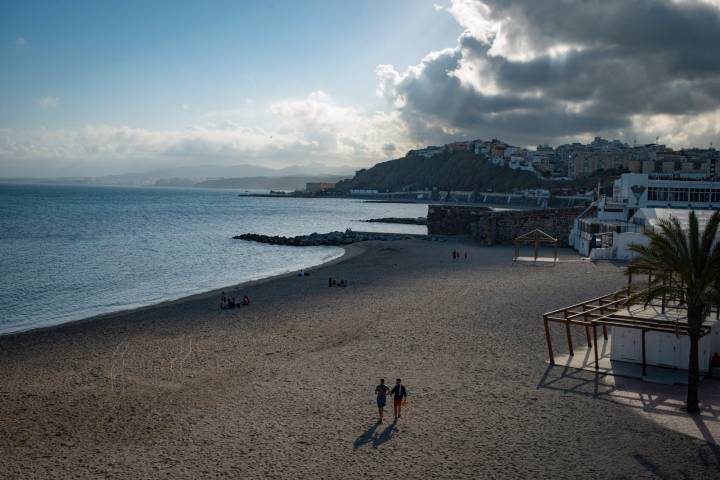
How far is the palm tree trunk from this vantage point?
12172mm

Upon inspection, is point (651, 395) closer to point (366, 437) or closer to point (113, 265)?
point (366, 437)

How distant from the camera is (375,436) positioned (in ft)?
38.8

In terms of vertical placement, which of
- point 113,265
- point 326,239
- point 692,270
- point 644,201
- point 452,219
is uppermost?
point 644,201

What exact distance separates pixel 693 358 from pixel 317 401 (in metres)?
8.77

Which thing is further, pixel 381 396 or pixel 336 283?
pixel 336 283

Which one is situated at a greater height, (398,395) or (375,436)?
(398,395)

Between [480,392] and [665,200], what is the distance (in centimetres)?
3965

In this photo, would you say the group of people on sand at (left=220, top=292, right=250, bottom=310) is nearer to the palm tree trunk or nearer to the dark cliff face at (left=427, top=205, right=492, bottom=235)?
the palm tree trunk

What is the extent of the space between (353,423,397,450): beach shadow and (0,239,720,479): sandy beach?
0.04 meters

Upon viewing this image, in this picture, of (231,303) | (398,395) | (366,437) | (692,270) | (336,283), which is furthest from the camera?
(336,283)

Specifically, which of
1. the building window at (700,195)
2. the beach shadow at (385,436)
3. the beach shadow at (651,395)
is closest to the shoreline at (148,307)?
the beach shadow at (385,436)

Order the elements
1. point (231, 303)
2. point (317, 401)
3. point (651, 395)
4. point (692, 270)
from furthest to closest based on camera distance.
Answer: point (231, 303) < point (317, 401) < point (651, 395) < point (692, 270)

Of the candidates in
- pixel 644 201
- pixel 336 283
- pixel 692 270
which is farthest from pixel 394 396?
pixel 644 201

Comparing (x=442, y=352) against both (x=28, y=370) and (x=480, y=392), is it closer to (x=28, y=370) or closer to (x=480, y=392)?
(x=480, y=392)
